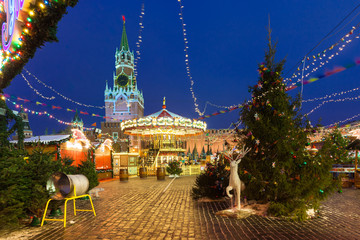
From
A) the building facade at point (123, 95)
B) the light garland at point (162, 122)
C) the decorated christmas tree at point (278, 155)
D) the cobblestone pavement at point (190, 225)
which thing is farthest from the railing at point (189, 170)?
the building facade at point (123, 95)

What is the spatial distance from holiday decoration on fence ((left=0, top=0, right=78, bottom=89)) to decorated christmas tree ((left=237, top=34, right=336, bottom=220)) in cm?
545

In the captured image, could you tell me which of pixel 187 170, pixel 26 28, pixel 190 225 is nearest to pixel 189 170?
pixel 187 170

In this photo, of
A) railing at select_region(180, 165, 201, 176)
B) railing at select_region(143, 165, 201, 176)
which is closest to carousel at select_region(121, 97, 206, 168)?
railing at select_region(143, 165, 201, 176)

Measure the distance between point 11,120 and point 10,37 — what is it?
12.2 ft

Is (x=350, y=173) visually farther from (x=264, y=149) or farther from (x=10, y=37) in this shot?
(x=10, y=37)

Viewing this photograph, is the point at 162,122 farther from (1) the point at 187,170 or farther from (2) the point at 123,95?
(2) the point at 123,95

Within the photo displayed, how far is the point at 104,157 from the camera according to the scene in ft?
64.3

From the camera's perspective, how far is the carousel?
20.9 metres

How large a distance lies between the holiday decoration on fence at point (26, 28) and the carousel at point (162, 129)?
46.6 ft

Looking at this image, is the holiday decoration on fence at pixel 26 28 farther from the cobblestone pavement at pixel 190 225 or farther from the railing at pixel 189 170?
the railing at pixel 189 170

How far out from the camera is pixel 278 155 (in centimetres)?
645

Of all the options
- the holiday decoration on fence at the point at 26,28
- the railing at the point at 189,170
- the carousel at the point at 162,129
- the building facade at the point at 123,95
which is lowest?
the railing at the point at 189,170

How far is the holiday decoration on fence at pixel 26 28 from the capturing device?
533cm

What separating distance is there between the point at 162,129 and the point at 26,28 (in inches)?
744
